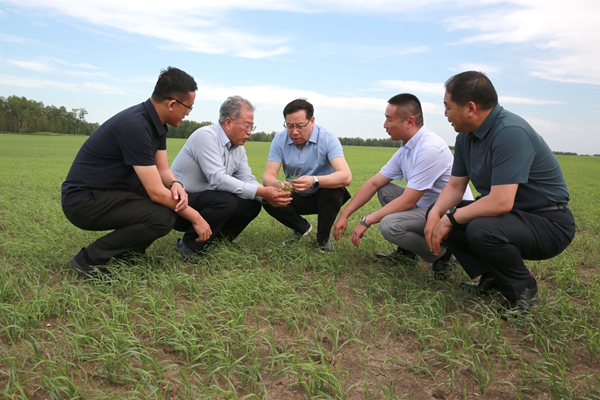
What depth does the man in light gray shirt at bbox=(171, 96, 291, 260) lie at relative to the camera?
A: 455 cm

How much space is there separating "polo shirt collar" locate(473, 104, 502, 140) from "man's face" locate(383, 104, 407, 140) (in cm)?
99

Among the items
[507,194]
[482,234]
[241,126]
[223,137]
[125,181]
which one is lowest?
[482,234]

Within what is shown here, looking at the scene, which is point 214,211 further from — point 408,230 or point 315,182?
point 408,230

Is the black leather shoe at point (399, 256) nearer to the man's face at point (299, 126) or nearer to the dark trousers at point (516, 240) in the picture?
the dark trousers at point (516, 240)

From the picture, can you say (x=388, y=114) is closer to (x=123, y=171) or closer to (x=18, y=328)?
(x=123, y=171)

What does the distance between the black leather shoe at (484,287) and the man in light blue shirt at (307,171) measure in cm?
155

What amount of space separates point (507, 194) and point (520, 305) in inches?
32.5

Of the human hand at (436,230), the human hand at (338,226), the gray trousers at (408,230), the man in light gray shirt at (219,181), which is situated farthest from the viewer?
the man in light gray shirt at (219,181)

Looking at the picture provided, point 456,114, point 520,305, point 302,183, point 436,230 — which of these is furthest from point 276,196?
point 520,305

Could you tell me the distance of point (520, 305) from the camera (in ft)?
11.0

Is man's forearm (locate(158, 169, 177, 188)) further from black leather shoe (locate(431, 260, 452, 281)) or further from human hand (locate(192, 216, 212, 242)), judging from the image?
black leather shoe (locate(431, 260, 452, 281))

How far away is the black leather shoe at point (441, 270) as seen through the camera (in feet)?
13.7

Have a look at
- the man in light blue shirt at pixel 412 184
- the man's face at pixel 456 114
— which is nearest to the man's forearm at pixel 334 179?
the man in light blue shirt at pixel 412 184

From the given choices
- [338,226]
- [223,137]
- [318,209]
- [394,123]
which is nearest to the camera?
[394,123]
